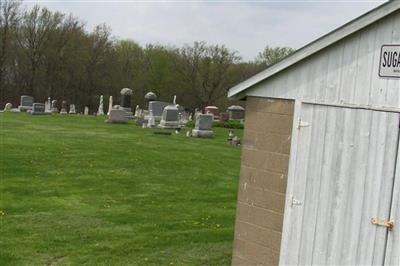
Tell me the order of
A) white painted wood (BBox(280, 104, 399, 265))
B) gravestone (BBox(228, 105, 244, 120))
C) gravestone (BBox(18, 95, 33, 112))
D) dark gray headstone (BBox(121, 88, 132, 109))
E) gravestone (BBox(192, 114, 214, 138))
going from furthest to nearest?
gravestone (BBox(228, 105, 244, 120))
gravestone (BBox(18, 95, 33, 112))
dark gray headstone (BBox(121, 88, 132, 109))
gravestone (BBox(192, 114, 214, 138))
white painted wood (BBox(280, 104, 399, 265))

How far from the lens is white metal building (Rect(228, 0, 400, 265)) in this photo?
5453 millimetres

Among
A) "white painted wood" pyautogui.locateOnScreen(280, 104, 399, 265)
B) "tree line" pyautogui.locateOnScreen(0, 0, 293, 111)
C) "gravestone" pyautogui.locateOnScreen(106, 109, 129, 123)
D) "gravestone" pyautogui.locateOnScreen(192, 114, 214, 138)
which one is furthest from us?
"tree line" pyautogui.locateOnScreen(0, 0, 293, 111)

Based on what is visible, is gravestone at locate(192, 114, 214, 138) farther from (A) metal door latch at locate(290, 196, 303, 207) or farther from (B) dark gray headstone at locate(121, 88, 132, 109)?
(A) metal door latch at locate(290, 196, 303, 207)

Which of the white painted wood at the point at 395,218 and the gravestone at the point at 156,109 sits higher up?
the gravestone at the point at 156,109

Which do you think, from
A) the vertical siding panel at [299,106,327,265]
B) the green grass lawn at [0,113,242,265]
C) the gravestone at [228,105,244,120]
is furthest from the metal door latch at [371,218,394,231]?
the gravestone at [228,105,244,120]

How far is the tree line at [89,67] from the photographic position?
202ft

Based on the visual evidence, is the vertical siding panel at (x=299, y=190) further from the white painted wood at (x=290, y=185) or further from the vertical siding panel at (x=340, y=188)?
the vertical siding panel at (x=340, y=188)

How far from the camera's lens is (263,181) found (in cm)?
668

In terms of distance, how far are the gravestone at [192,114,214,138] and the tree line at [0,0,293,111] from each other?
29170 millimetres

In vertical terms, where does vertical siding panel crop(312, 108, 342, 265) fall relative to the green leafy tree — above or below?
below

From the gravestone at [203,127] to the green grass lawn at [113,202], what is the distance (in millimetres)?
4955

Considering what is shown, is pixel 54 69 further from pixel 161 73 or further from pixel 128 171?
pixel 128 171

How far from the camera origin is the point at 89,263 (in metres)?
7.75

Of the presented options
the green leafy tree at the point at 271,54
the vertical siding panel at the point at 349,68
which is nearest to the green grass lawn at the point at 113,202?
the vertical siding panel at the point at 349,68
